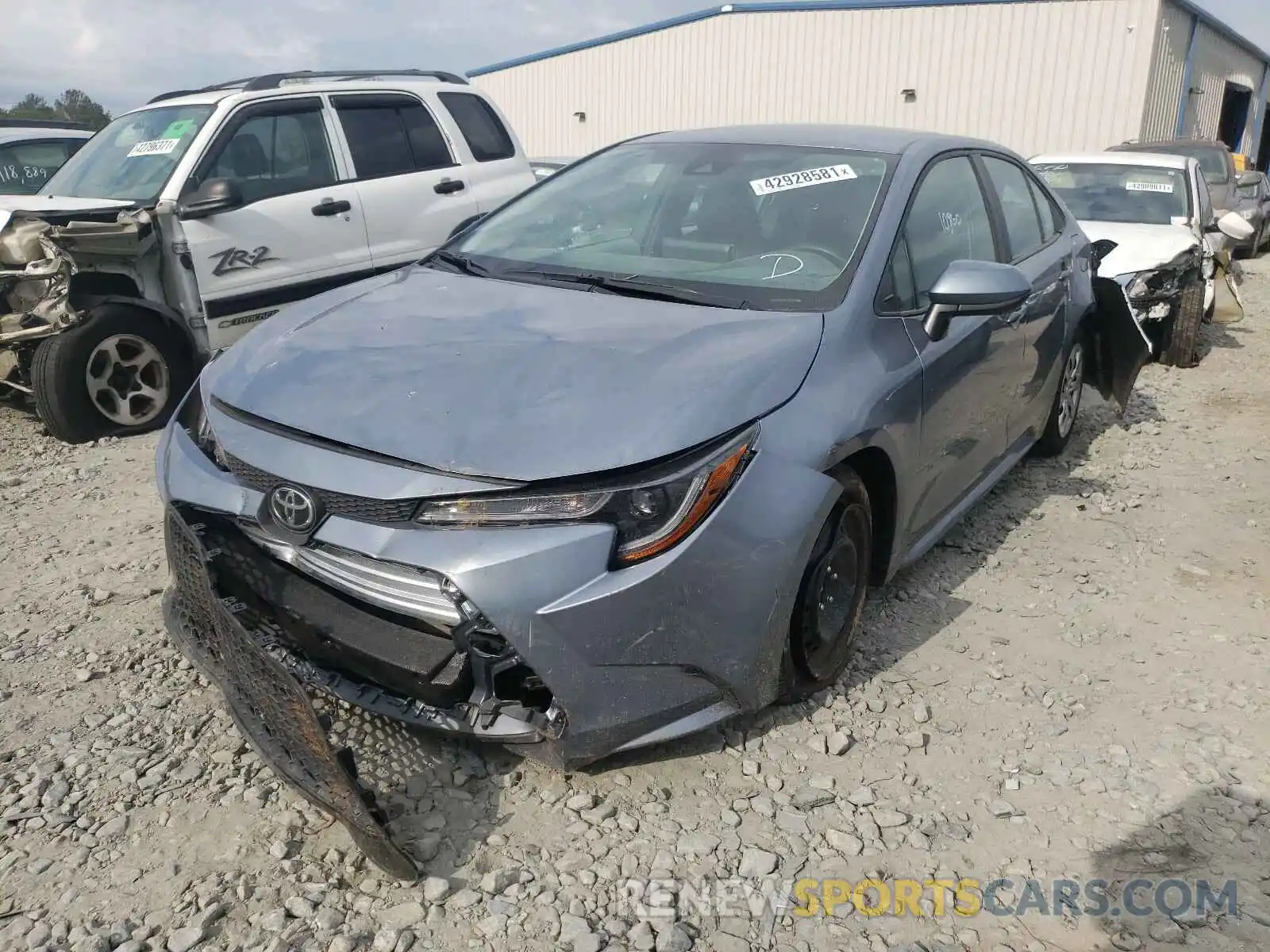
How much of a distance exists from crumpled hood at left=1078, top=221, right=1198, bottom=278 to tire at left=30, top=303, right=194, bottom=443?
6.02 m

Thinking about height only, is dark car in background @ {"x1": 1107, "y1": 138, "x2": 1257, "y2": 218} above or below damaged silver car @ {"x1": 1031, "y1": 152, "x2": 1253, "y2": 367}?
below

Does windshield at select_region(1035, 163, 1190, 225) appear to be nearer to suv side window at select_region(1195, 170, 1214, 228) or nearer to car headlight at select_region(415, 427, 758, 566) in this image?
suv side window at select_region(1195, 170, 1214, 228)

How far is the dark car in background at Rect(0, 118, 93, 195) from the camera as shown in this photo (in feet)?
29.5

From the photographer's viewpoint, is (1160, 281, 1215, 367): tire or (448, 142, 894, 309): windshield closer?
(448, 142, 894, 309): windshield

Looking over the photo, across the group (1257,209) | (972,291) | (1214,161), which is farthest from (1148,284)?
(1257,209)

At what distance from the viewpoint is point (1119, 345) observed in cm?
545

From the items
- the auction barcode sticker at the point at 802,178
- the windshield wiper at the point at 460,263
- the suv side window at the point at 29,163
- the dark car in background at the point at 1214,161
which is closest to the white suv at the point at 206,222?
the windshield wiper at the point at 460,263

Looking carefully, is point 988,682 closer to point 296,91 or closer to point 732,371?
point 732,371

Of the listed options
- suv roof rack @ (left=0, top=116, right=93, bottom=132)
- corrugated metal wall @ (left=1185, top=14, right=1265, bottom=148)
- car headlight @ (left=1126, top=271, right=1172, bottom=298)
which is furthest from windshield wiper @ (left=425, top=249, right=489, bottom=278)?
corrugated metal wall @ (left=1185, top=14, right=1265, bottom=148)

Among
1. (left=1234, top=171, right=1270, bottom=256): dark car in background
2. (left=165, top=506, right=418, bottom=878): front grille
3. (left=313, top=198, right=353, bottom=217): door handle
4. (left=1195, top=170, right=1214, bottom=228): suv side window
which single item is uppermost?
(left=313, top=198, right=353, bottom=217): door handle

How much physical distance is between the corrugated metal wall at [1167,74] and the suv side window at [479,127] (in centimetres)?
1575

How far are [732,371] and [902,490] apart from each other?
2.83 feet

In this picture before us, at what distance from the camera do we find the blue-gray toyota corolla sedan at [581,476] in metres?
2.21

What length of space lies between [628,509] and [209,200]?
4.21m
